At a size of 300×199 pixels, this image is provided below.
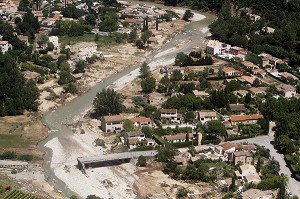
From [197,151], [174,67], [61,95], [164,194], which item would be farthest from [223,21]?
[164,194]

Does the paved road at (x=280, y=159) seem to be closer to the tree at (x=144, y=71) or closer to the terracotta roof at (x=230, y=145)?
the terracotta roof at (x=230, y=145)

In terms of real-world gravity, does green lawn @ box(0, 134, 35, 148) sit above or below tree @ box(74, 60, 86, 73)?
below

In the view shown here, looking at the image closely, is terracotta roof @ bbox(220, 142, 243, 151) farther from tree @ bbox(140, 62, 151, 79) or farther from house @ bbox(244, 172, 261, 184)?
tree @ bbox(140, 62, 151, 79)

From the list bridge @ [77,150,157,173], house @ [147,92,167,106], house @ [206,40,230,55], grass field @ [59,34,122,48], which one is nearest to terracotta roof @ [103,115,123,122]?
bridge @ [77,150,157,173]

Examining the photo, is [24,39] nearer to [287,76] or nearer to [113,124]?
[113,124]

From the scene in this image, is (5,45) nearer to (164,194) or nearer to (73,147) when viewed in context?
(73,147)

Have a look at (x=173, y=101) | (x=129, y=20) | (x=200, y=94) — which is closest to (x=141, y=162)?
(x=173, y=101)
